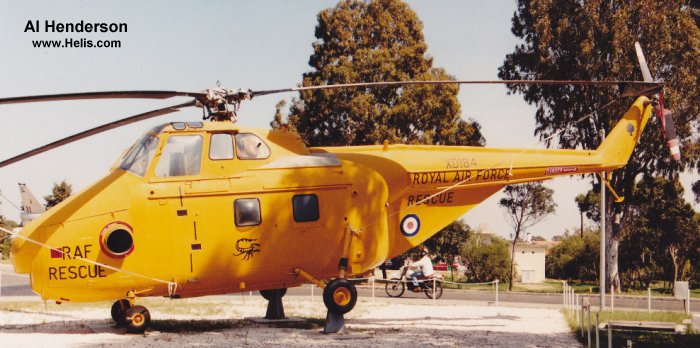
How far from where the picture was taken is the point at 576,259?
60.9 metres

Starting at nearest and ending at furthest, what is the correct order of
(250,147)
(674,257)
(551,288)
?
(250,147)
(551,288)
(674,257)

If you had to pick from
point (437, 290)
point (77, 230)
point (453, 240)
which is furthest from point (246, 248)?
point (453, 240)

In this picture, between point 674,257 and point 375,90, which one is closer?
point 375,90

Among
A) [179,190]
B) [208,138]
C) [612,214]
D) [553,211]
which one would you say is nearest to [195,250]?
[179,190]

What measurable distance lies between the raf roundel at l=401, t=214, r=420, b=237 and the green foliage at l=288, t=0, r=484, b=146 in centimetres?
1915

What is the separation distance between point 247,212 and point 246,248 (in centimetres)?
68

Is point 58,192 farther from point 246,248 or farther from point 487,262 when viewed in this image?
point 246,248

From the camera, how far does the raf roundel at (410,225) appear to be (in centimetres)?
1571

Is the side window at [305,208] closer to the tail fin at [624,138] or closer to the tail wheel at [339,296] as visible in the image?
the tail wheel at [339,296]

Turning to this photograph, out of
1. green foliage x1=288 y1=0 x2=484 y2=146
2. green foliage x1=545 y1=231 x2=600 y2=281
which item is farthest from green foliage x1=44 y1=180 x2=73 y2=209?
green foliage x1=545 y1=231 x2=600 y2=281

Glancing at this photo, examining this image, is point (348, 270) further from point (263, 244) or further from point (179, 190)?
point (179, 190)

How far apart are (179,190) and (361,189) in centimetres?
352

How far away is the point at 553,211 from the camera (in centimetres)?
Result: 4309

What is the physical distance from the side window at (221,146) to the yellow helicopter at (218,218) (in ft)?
0.06
